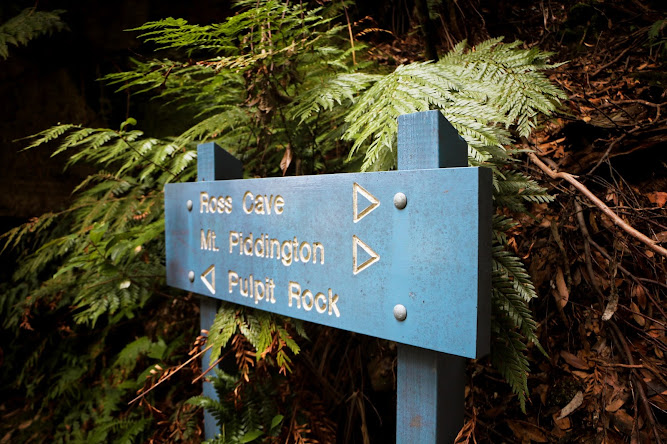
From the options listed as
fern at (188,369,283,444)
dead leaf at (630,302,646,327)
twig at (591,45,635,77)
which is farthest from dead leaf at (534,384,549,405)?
twig at (591,45,635,77)

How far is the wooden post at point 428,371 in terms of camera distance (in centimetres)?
92

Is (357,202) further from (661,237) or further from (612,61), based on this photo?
(612,61)

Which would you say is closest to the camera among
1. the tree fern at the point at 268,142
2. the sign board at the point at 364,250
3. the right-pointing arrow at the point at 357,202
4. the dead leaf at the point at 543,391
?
the sign board at the point at 364,250

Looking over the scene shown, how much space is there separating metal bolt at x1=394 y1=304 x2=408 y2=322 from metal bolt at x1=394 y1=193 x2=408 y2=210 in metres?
0.23

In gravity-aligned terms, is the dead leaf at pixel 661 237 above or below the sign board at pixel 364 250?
below

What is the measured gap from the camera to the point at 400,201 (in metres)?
0.93

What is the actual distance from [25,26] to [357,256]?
8.69 feet

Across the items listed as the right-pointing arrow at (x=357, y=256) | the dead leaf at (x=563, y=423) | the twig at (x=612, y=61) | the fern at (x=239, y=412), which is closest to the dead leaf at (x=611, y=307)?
the dead leaf at (x=563, y=423)

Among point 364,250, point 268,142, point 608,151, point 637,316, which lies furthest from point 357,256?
point 608,151

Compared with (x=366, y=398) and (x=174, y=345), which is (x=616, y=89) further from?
(x=174, y=345)

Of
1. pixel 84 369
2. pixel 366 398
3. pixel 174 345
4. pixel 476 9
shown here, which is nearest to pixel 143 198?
pixel 174 345

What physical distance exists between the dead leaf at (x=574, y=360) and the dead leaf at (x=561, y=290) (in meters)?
0.18

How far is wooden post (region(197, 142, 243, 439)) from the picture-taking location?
1.53m

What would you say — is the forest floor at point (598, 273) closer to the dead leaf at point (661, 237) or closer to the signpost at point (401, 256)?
the dead leaf at point (661, 237)
